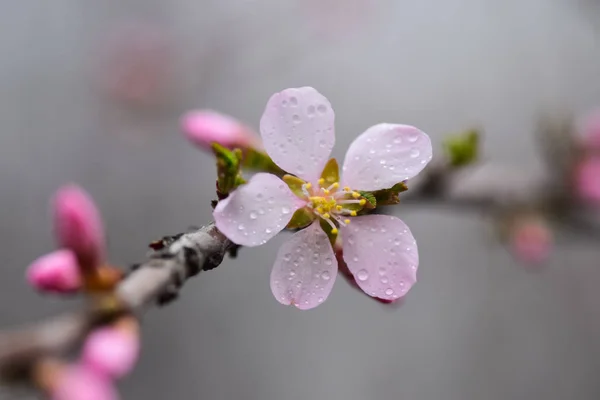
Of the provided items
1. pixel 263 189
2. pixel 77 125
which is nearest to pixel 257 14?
pixel 77 125

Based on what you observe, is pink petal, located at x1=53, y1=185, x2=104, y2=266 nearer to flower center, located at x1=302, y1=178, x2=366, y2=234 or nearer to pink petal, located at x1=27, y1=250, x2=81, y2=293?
pink petal, located at x1=27, y1=250, x2=81, y2=293

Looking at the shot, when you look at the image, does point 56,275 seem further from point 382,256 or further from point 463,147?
point 463,147

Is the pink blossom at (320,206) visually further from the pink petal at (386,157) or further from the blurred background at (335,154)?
the blurred background at (335,154)

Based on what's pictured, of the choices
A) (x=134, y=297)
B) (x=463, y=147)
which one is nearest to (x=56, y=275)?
(x=134, y=297)

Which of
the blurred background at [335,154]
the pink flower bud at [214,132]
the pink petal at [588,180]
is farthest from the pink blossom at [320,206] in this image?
the blurred background at [335,154]

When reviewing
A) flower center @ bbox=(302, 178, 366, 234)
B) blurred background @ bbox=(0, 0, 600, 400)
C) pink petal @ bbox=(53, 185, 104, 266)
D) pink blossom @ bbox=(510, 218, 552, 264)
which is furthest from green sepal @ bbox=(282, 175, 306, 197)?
blurred background @ bbox=(0, 0, 600, 400)

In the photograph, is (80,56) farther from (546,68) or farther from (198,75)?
(546,68)
